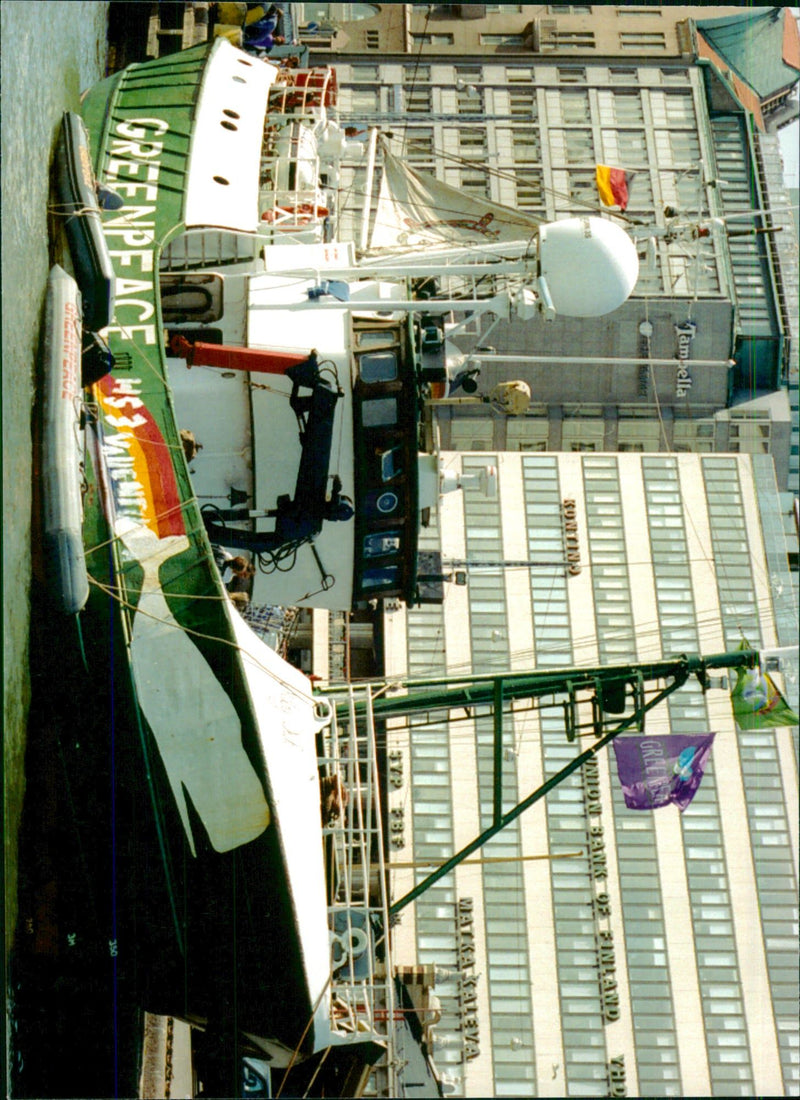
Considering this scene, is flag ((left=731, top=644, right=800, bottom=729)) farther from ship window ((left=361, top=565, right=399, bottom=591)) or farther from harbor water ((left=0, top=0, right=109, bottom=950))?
harbor water ((left=0, top=0, right=109, bottom=950))

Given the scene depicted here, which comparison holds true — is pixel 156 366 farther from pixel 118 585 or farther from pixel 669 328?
pixel 669 328

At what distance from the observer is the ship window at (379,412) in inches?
953

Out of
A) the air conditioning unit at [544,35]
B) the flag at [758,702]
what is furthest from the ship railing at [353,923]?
the air conditioning unit at [544,35]

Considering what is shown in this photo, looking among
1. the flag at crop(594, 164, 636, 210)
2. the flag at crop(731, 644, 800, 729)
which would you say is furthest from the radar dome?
the flag at crop(731, 644, 800, 729)

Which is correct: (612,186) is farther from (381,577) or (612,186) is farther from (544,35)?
(544,35)

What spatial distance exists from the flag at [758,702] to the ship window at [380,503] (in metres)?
5.94

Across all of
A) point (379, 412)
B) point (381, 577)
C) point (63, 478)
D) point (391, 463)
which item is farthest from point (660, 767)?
point (63, 478)

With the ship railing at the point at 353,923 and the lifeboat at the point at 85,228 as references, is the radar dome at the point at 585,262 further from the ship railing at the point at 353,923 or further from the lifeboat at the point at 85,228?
the ship railing at the point at 353,923

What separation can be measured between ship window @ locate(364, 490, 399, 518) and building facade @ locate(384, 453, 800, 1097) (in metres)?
17.8

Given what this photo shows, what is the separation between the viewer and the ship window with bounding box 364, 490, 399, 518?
24719 mm

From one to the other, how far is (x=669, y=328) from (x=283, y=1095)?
3318cm

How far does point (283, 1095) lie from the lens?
22.9 m

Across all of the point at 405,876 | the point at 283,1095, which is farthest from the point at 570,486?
the point at 283,1095

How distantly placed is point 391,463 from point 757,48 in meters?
17.1
